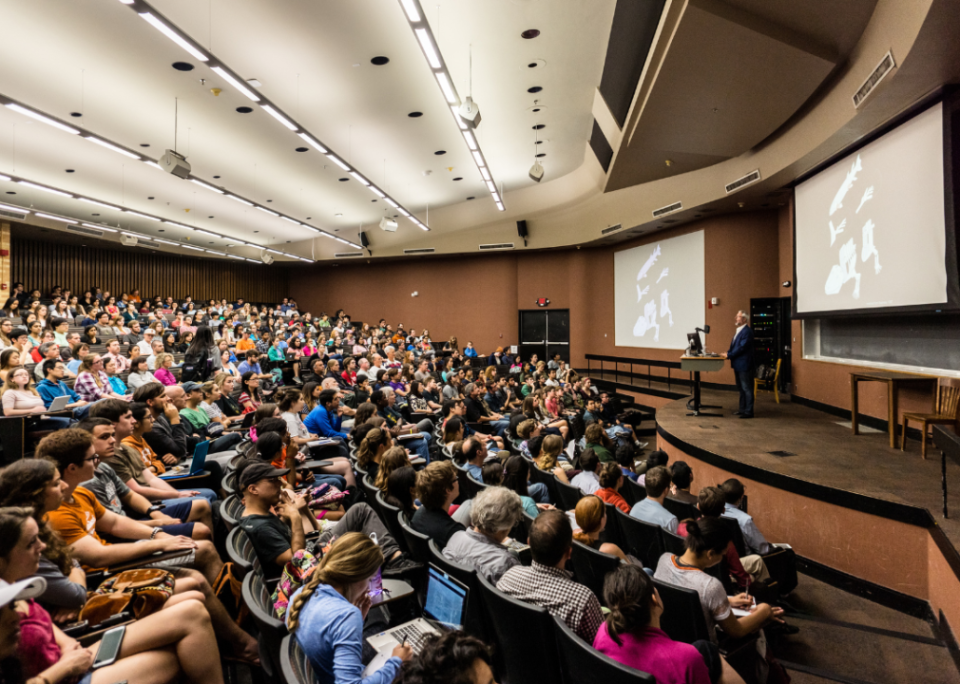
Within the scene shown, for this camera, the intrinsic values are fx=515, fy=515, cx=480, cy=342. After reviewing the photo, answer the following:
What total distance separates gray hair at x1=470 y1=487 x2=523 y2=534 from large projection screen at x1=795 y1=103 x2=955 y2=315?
455cm

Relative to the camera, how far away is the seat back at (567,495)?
3368 mm

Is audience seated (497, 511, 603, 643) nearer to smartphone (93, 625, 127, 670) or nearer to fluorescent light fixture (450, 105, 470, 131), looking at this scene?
smartphone (93, 625, 127, 670)

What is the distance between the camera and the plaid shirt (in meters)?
1.72

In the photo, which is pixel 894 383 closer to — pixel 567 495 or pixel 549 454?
pixel 549 454

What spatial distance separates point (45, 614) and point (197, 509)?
1448mm

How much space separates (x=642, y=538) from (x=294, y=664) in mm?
1932

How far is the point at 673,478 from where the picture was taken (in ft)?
11.5

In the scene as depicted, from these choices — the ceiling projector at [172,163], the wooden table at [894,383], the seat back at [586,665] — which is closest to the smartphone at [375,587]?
the seat back at [586,665]

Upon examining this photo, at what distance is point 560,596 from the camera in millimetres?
1761

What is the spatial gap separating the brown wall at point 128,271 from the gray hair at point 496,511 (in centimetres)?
1480

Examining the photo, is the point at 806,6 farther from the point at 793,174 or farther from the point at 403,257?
the point at 403,257

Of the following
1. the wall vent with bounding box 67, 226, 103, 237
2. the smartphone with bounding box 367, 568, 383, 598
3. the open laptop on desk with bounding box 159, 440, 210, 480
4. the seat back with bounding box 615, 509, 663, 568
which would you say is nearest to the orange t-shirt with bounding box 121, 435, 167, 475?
the open laptop on desk with bounding box 159, 440, 210, 480

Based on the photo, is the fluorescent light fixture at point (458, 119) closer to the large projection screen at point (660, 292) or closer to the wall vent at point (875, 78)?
the wall vent at point (875, 78)

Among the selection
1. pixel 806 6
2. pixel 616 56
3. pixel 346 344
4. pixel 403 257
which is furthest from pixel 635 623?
pixel 403 257
